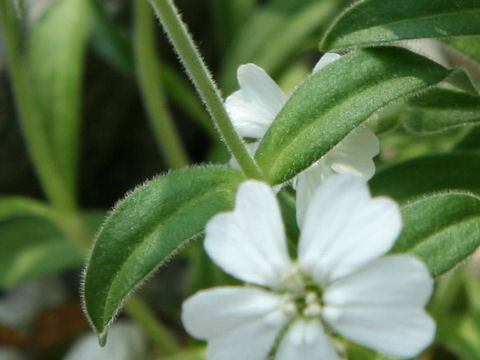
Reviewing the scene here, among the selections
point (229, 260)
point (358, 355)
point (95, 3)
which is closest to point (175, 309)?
point (95, 3)

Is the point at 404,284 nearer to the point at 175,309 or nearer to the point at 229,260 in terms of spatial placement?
the point at 229,260

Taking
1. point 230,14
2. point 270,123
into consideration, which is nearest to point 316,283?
point 270,123

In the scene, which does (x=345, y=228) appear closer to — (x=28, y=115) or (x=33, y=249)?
(x=28, y=115)

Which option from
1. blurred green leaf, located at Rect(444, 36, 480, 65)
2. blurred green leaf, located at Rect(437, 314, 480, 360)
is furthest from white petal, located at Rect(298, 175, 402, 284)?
blurred green leaf, located at Rect(437, 314, 480, 360)

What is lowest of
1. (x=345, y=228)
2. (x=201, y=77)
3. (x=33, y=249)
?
(x=33, y=249)

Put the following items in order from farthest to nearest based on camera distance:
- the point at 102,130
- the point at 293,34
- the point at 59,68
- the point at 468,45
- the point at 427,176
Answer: the point at 102,130, the point at 293,34, the point at 59,68, the point at 427,176, the point at 468,45
